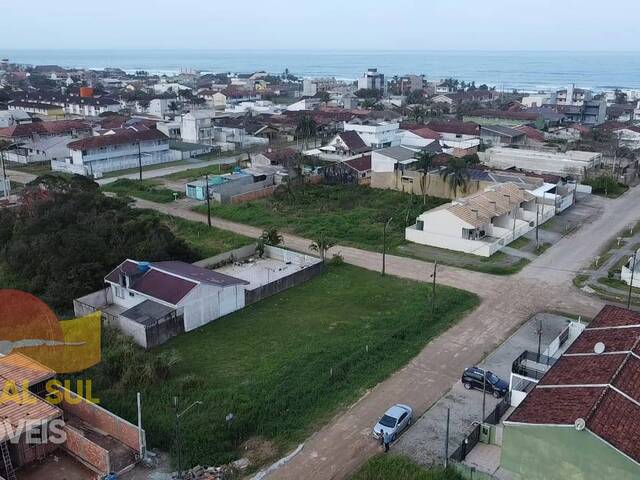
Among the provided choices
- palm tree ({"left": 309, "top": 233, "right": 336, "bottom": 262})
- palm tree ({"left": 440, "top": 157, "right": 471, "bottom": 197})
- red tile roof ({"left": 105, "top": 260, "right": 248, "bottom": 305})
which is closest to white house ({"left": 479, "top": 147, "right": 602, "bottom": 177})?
palm tree ({"left": 440, "top": 157, "right": 471, "bottom": 197})

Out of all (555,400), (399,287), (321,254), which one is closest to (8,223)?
(321,254)

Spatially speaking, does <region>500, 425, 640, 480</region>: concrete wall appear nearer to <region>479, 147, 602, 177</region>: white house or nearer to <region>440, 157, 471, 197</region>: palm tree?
<region>440, 157, 471, 197</region>: palm tree

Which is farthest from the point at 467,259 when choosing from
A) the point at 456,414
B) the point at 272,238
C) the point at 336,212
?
the point at 456,414

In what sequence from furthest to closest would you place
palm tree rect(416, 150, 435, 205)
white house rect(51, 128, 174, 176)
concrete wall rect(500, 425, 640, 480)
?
1. white house rect(51, 128, 174, 176)
2. palm tree rect(416, 150, 435, 205)
3. concrete wall rect(500, 425, 640, 480)

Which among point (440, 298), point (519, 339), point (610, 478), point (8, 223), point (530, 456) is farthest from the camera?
point (8, 223)

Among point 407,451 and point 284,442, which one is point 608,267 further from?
point 284,442

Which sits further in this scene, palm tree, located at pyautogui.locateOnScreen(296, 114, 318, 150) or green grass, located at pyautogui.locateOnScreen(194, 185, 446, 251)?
palm tree, located at pyautogui.locateOnScreen(296, 114, 318, 150)
